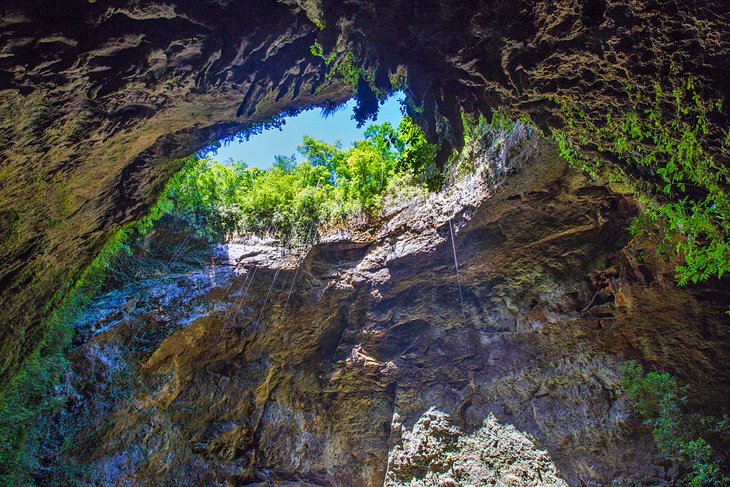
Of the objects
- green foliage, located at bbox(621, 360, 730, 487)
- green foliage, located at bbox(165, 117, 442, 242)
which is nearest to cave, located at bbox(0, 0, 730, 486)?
green foliage, located at bbox(621, 360, 730, 487)

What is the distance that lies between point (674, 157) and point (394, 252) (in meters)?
7.36

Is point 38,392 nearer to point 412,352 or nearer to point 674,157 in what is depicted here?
point 412,352

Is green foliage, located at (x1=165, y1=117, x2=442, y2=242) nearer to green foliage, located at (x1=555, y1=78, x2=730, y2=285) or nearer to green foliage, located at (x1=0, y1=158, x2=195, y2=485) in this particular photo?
green foliage, located at (x1=0, y1=158, x2=195, y2=485)

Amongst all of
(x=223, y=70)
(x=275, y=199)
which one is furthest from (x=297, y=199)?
(x=223, y=70)

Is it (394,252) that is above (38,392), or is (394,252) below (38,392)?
below

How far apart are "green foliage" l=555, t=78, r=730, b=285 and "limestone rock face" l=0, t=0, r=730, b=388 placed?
0.14m

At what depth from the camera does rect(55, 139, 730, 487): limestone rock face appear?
25.4ft

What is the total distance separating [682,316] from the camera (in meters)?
7.25

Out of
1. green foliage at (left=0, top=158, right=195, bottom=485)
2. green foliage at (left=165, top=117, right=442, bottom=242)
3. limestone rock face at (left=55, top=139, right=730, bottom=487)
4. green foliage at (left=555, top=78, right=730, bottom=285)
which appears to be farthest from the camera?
green foliage at (left=165, top=117, right=442, bottom=242)

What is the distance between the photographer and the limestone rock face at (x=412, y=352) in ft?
25.4

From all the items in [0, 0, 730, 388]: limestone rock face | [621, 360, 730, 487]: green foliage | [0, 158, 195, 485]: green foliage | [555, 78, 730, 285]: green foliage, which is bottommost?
[621, 360, 730, 487]: green foliage

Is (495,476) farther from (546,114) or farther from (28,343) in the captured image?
(28,343)

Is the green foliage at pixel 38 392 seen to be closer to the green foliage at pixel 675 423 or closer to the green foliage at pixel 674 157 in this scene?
the green foliage at pixel 674 157

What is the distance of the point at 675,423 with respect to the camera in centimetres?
678
